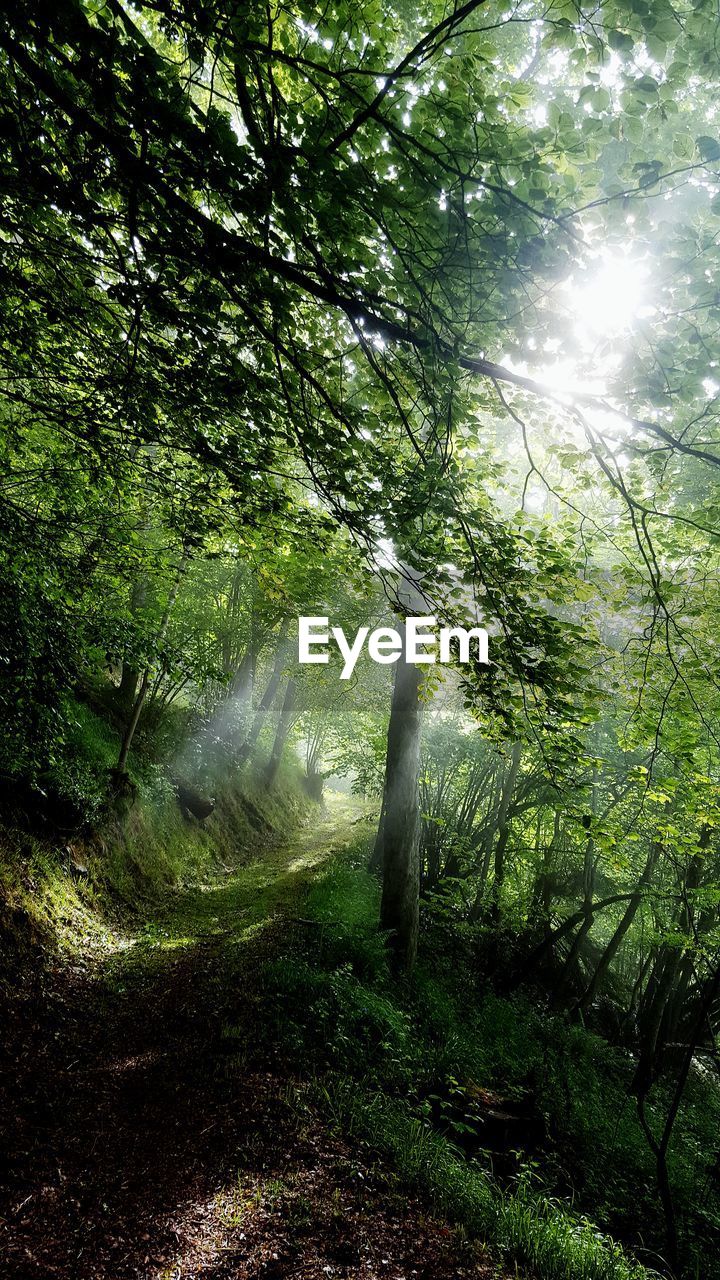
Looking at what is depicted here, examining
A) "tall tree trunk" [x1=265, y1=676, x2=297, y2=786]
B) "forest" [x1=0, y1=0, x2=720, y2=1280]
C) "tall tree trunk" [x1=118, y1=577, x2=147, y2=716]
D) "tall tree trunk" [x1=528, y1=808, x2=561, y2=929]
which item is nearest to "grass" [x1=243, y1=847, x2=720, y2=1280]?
"forest" [x1=0, y1=0, x2=720, y2=1280]

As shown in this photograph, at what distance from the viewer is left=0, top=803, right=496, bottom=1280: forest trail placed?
280 cm

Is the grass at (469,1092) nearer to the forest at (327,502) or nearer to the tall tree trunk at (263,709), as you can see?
the forest at (327,502)

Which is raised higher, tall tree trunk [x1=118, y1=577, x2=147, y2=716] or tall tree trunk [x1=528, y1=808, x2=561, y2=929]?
tall tree trunk [x1=118, y1=577, x2=147, y2=716]

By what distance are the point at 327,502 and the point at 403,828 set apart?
6441 millimetres

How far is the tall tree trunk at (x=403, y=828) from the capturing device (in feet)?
28.5

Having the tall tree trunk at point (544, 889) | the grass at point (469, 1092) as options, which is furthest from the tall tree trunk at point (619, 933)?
the tall tree trunk at point (544, 889)

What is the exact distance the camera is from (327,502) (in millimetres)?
4383

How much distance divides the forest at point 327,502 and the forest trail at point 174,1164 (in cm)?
3

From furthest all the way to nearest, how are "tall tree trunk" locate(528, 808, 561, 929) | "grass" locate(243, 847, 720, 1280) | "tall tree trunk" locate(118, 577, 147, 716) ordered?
1. "tall tree trunk" locate(528, 808, 561, 929)
2. "tall tree trunk" locate(118, 577, 147, 716)
3. "grass" locate(243, 847, 720, 1280)

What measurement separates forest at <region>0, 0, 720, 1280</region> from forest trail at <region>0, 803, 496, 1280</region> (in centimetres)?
3

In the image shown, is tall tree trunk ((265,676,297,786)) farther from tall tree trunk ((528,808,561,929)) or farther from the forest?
the forest

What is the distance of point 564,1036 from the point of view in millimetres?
9969

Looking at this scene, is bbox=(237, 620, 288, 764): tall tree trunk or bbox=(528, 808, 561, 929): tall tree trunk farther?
bbox=(237, 620, 288, 764): tall tree trunk

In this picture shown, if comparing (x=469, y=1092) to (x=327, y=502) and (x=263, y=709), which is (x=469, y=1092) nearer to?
(x=327, y=502)
